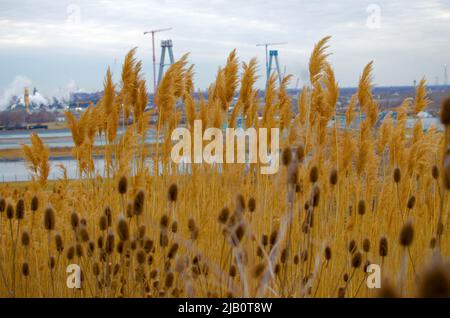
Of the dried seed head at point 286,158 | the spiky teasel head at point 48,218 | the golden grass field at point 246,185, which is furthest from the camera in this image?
the golden grass field at point 246,185

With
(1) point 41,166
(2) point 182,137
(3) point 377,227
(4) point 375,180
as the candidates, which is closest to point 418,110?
(4) point 375,180

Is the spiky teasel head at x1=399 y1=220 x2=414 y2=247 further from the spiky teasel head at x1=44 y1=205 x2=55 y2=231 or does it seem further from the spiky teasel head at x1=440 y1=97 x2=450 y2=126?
the spiky teasel head at x1=44 y1=205 x2=55 y2=231

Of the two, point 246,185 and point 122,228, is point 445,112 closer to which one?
point 122,228

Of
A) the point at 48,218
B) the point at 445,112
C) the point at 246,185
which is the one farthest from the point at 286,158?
the point at 246,185

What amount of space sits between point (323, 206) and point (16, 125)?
36.5 m

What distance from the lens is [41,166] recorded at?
4.05m
